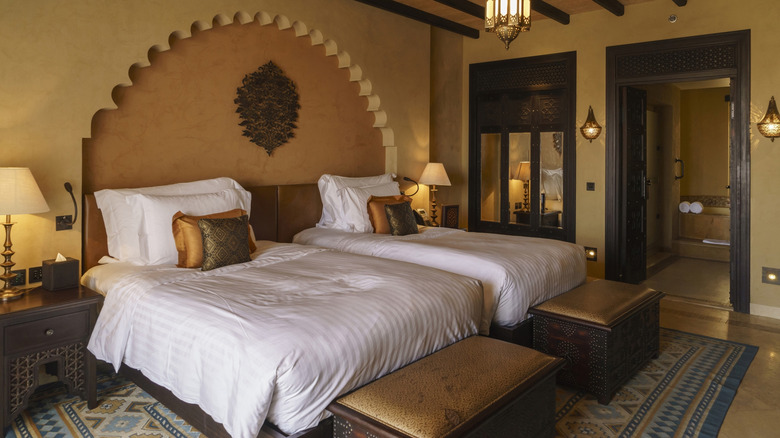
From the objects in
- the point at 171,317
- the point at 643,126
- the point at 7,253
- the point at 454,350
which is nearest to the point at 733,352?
the point at 454,350

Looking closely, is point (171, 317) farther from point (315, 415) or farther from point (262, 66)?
point (262, 66)

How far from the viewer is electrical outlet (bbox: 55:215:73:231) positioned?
3116mm

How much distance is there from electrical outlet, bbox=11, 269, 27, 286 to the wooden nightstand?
0.25 metres

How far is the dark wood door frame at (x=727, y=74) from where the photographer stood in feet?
14.9

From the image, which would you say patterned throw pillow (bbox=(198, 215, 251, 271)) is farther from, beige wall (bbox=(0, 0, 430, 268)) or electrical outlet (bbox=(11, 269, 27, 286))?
electrical outlet (bbox=(11, 269, 27, 286))

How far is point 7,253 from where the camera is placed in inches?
106

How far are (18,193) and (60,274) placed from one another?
0.48 m

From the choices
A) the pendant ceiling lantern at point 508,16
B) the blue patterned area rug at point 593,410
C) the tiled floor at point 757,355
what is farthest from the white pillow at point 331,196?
the tiled floor at point 757,355

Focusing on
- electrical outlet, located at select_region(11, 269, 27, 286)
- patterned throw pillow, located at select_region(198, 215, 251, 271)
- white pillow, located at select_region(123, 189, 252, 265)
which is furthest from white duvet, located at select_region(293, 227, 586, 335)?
electrical outlet, located at select_region(11, 269, 27, 286)

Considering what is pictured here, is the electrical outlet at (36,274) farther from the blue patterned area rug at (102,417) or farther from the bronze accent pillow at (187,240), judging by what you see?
the bronze accent pillow at (187,240)

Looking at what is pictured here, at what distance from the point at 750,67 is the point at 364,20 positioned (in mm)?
3445

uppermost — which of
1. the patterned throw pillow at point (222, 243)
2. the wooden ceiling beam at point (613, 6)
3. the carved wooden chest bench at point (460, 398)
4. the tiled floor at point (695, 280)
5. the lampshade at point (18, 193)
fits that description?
the wooden ceiling beam at point (613, 6)

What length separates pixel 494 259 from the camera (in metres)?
3.31

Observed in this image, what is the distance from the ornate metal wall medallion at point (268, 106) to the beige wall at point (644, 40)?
2651mm
